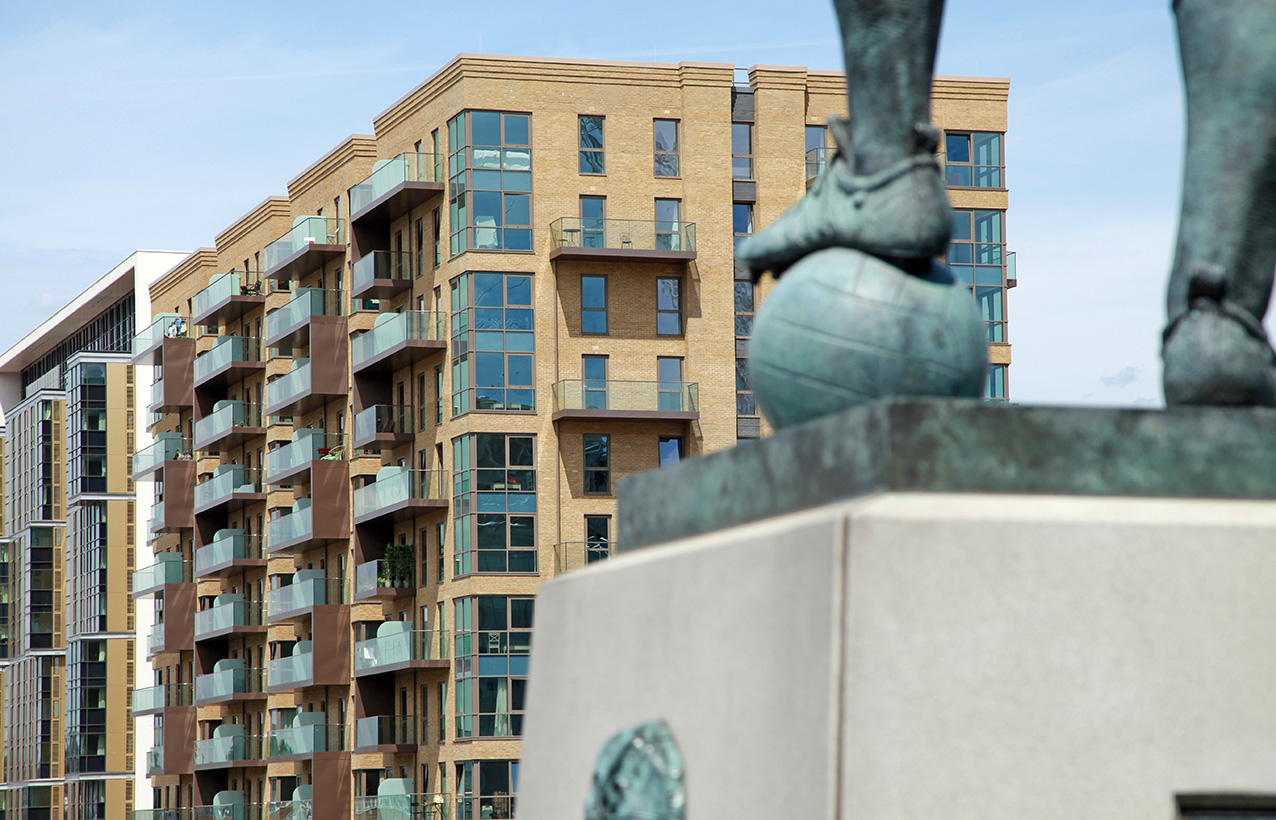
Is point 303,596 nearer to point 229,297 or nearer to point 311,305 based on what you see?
point 311,305

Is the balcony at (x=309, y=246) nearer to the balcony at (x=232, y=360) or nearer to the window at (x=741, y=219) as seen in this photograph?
the balcony at (x=232, y=360)

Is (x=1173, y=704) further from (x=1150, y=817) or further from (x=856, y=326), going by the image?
(x=856, y=326)

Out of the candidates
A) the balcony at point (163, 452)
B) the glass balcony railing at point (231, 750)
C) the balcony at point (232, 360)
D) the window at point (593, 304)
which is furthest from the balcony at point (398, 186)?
the balcony at point (163, 452)

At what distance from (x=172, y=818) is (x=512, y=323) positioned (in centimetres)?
3100

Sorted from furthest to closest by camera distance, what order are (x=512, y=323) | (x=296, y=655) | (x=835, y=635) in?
(x=296, y=655), (x=512, y=323), (x=835, y=635)

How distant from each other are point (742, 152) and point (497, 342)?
9.94 metres

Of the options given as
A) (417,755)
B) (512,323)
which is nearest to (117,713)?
(417,755)

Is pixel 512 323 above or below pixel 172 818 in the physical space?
above

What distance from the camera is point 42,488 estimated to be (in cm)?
10038

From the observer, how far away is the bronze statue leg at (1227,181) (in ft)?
15.6

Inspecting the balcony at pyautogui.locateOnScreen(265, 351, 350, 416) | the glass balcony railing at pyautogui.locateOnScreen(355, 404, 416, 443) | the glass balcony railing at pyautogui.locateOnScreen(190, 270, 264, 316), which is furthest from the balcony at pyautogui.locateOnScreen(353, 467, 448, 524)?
the glass balcony railing at pyautogui.locateOnScreen(190, 270, 264, 316)

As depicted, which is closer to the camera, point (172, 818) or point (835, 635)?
point (835, 635)

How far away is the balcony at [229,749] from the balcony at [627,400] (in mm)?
19874

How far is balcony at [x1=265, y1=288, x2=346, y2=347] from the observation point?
64.7m
